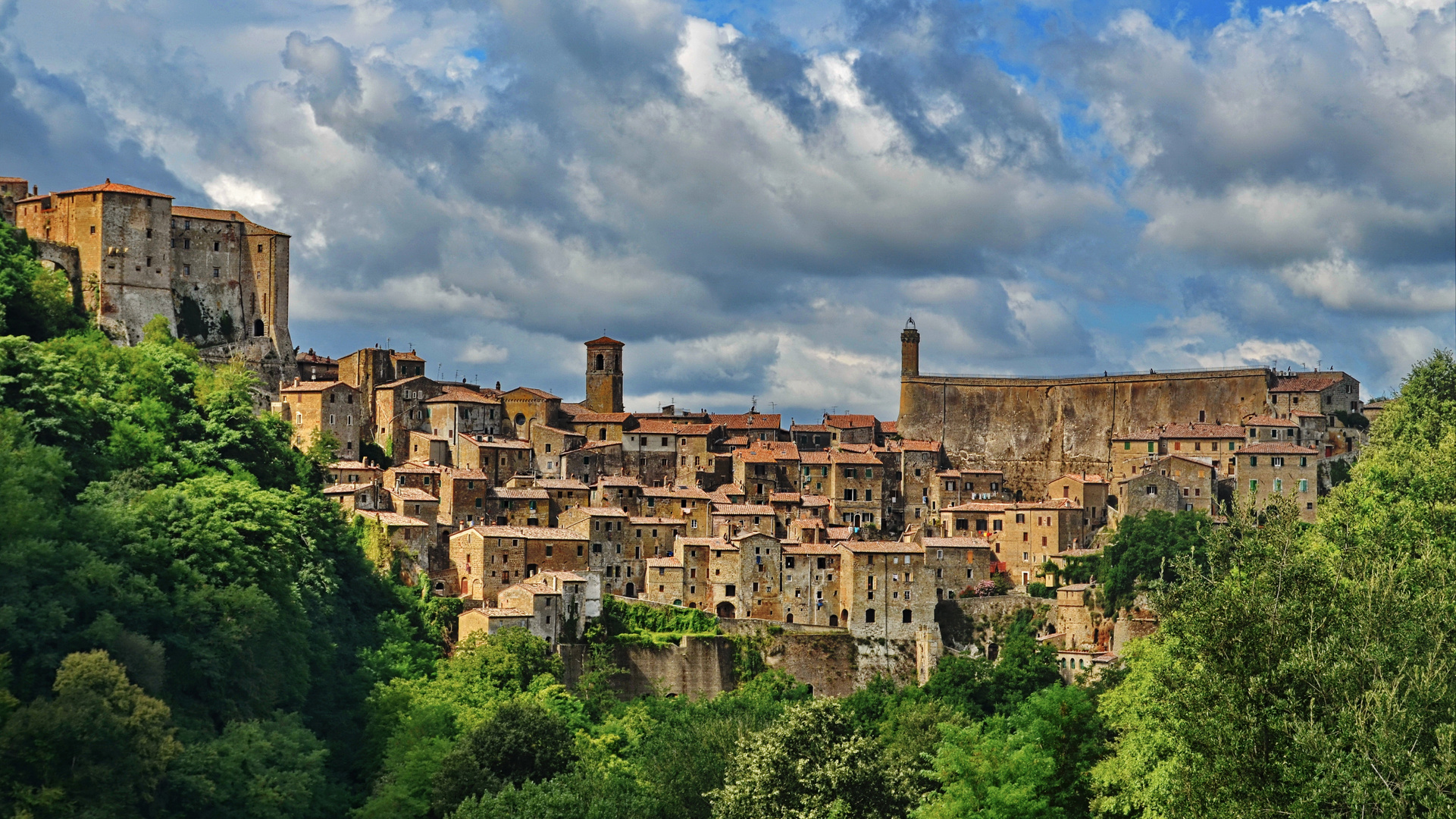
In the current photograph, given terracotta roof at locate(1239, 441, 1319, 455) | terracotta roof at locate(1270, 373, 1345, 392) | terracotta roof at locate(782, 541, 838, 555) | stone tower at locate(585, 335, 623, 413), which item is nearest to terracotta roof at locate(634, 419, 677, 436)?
stone tower at locate(585, 335, 623, 413)

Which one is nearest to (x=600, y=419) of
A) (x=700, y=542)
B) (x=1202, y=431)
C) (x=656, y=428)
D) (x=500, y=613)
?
(x=656, y=428)

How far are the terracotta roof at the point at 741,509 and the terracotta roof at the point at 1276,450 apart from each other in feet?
76.0

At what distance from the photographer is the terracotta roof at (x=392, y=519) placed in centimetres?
6788

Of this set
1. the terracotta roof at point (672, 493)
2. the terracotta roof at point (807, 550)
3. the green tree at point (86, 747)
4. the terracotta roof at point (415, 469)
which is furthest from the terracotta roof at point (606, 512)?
the green tree at point (86, 747)

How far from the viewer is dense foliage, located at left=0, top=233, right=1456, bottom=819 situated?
105 feet

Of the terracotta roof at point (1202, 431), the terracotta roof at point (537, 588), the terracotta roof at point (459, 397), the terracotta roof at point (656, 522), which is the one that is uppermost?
the terracotta roof at point (459, 397)

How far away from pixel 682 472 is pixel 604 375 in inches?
371

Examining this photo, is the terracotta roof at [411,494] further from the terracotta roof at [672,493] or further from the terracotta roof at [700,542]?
the terracotta roof at [700,542]

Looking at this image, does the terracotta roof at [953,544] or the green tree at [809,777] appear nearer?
the green tree at [809,777]

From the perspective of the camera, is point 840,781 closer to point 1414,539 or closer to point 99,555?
point 1414,539

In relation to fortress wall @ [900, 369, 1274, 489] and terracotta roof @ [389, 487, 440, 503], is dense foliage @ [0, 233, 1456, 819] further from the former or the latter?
fortress wall @ [900, 369, 1274, 489]

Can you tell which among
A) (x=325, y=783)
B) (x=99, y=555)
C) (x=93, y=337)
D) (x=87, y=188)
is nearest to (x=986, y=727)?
(x=325, y=783)

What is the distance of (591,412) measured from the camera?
3401 inches

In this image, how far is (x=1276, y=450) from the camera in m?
81.2
